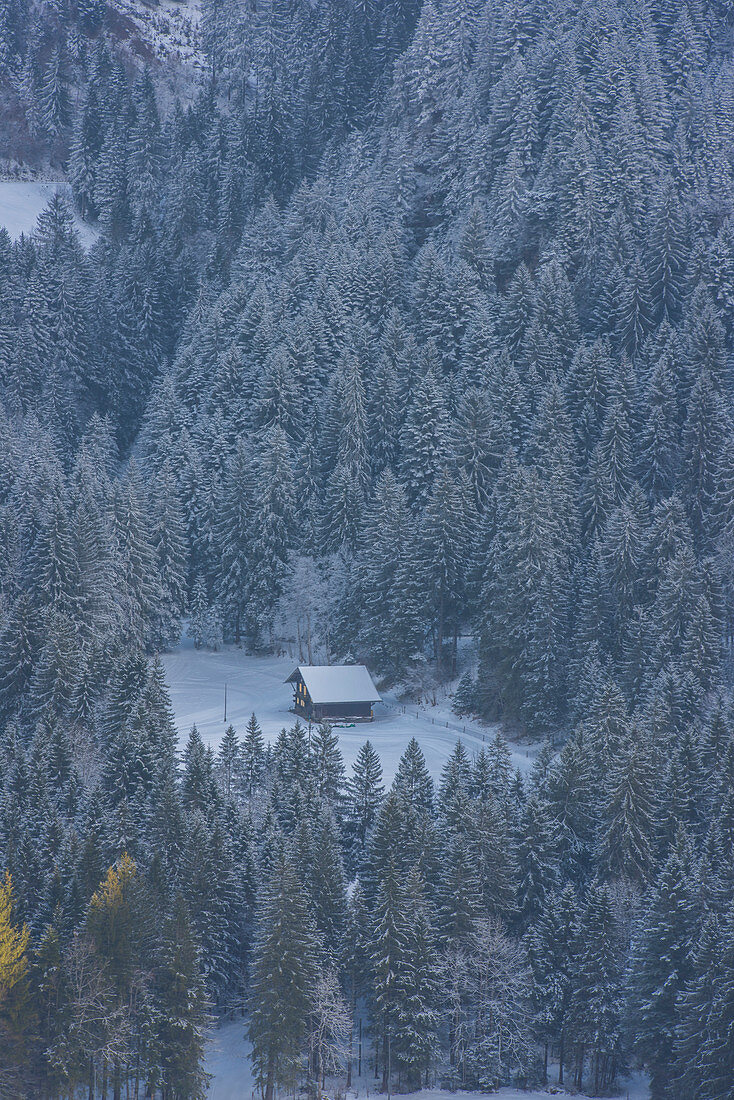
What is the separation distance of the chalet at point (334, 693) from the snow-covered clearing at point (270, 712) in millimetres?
936

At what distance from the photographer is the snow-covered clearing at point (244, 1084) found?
4612cm

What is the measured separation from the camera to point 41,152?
484ft

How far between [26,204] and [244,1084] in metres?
116

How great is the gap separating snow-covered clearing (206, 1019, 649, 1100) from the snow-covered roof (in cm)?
2675

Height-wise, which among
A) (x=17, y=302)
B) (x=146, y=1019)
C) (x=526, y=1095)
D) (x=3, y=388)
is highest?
(x=17, y=302)

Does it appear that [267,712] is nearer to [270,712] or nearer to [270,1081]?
[270,712]

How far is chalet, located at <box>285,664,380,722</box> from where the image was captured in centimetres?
7375

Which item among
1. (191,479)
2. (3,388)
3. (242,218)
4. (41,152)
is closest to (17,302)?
(3,388)

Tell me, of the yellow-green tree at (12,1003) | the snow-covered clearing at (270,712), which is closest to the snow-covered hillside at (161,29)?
the snow-covered clearing at (270,712)

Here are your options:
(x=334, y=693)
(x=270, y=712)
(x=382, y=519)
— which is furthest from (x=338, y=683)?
(x=382, y=519)

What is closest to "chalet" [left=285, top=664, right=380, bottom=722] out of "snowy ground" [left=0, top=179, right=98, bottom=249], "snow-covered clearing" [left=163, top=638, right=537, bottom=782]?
"snow-covered clearing" [left=163, top=638, right=537, bottom=782]

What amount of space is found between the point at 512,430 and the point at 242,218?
52.0m

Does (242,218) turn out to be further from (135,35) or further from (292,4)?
(135,35)

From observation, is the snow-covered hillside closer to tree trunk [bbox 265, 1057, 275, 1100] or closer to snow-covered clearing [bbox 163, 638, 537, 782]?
snow-covered clearing [bbox 163, 638, 537, 782]
